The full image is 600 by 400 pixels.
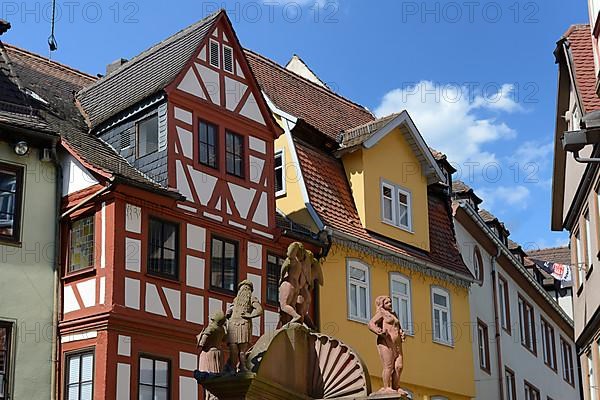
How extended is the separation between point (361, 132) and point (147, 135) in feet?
24.1

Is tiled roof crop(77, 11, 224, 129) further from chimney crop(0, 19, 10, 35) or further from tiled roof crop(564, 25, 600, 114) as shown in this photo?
tiled roof crop(564, 25, 600, 114)

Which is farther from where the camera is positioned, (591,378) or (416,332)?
(416,332)

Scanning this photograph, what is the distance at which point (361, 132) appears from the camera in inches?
1104

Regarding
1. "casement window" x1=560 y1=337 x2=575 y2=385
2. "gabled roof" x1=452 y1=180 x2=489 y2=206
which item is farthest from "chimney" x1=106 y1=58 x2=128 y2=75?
"casement window" x1=560 y1=337 x2=575 y2=385

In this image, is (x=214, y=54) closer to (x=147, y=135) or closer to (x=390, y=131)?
(x=147, y=135)

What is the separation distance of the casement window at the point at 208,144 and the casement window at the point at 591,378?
8.81m

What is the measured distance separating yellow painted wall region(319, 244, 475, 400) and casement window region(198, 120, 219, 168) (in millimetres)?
3967

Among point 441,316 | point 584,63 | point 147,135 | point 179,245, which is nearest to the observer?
point 179,245

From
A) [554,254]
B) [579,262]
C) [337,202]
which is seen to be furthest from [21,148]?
[554,254]

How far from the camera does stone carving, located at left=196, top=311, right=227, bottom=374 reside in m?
12.4

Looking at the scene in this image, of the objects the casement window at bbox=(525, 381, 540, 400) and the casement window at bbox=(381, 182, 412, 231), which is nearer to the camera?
the casement window at bbox=(381, 182, 412, 231)

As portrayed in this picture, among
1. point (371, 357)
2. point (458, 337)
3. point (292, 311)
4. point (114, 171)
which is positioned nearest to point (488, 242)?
point (458, 337)

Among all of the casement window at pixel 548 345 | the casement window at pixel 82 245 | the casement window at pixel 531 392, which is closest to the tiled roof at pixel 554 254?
the casement window at pixel 548 345

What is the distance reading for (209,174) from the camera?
890 inches
